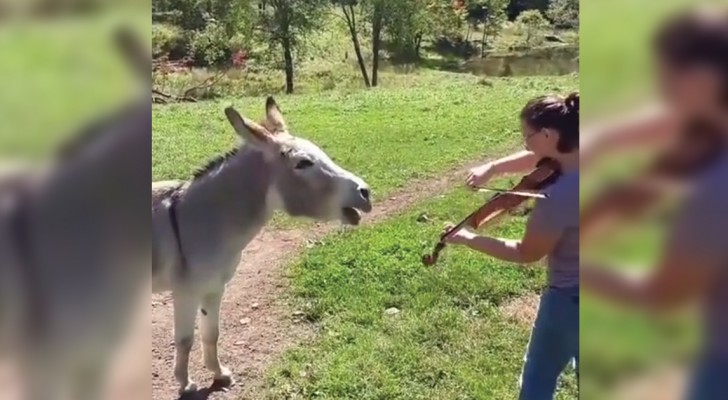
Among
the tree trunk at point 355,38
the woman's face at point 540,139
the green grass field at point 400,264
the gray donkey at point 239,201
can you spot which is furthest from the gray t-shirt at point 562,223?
the tree trunk at point 355,38

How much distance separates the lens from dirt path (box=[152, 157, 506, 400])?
2184mm

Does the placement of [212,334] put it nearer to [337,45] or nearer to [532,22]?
[337,45]

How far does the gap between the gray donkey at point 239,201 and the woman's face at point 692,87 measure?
101 cm

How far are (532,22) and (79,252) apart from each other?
6.35 ft

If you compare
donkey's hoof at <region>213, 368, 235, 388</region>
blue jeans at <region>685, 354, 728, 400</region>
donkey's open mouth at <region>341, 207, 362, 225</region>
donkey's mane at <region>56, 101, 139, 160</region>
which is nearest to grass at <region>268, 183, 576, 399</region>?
donkey's hoof at <region>213, 368, 235, 388</region>

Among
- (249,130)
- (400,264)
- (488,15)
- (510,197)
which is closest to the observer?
(510,197)

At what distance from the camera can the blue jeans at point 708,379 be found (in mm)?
754

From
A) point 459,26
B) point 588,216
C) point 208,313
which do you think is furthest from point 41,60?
point 459,26

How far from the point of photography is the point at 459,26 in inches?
103

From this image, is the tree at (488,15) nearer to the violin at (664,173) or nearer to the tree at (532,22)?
the tree at (532,22)

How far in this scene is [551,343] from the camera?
4.38 ft

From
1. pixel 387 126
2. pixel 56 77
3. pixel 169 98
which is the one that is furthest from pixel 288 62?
pixel 56 77

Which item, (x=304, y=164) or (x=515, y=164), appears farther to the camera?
(x=304, y=164)

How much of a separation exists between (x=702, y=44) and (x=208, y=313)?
148 cm
